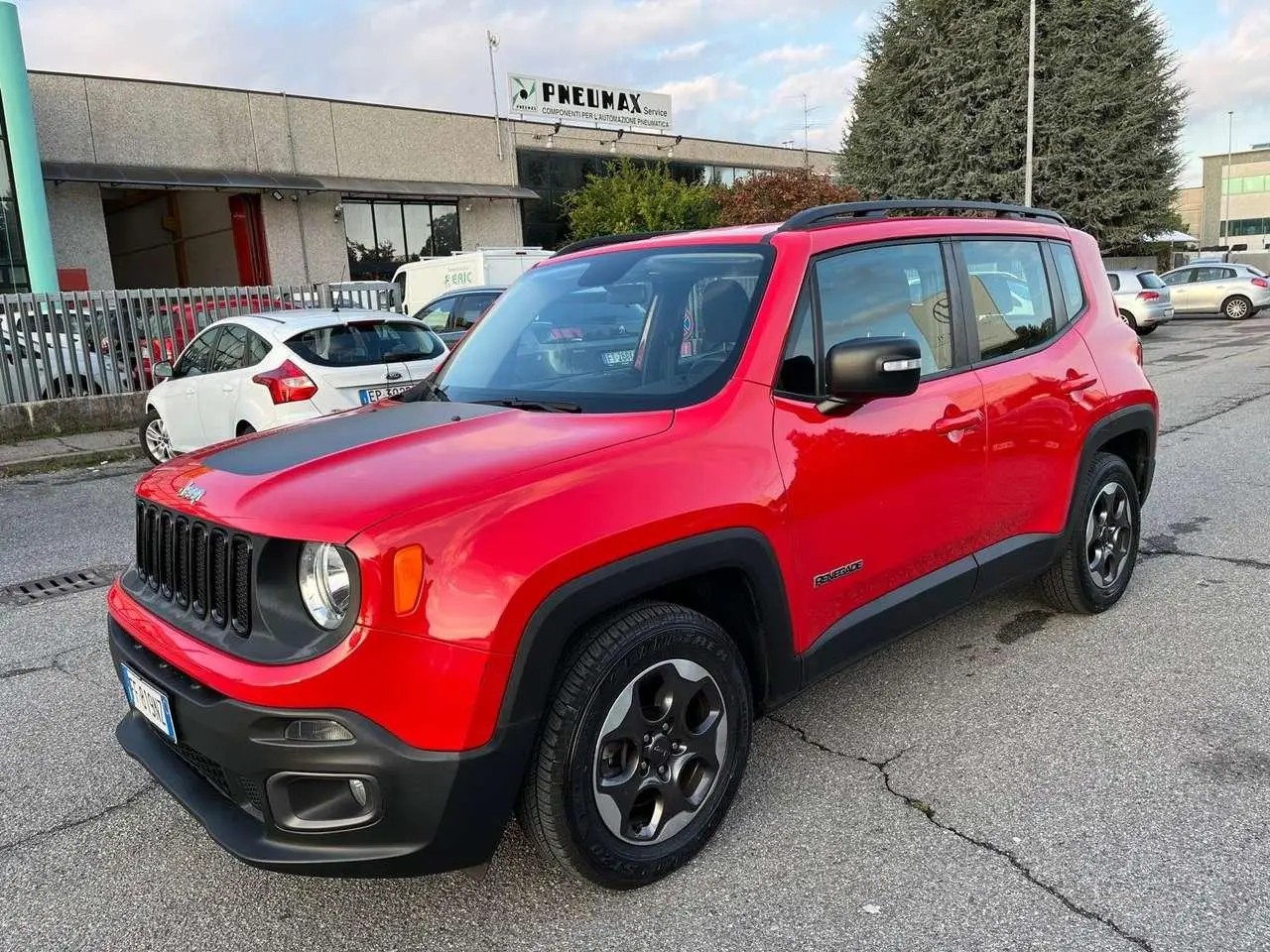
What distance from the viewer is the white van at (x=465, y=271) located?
17.7m

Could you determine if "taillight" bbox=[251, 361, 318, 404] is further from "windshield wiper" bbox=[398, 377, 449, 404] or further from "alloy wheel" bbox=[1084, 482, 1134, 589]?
"alloy wheel" bbox=[1084, 482, 1134, 589]

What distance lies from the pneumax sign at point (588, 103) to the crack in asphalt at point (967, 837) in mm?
30318

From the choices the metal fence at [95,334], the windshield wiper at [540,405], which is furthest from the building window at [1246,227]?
the windshield wiper at [540,405]

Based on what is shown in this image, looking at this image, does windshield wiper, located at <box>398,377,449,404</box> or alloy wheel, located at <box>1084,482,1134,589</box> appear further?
alloy wheel, located at <box>1084,482,1134,589</box>

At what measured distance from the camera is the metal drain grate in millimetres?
5477

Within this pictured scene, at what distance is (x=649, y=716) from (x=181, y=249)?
105 feet

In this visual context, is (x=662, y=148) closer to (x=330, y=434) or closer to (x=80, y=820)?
(x=330, y=434)

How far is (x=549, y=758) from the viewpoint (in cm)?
230

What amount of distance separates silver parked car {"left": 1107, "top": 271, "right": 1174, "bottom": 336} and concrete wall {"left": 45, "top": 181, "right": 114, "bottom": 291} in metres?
24.0

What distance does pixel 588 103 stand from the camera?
107 ft

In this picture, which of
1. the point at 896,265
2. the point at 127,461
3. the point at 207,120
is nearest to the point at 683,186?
the point at 207,120

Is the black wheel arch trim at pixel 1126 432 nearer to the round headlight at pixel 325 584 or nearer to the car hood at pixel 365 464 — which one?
the car hood at pixel 365 464

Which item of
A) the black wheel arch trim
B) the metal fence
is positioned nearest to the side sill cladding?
the black wheel arch trim

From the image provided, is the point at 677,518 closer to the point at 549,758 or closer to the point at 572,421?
the point at 572,421
